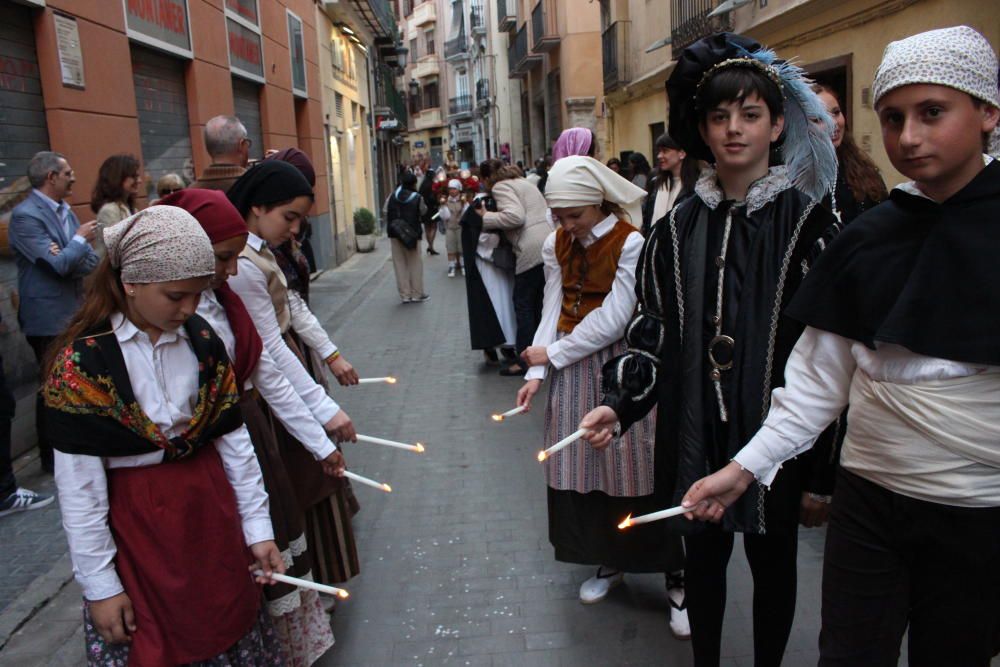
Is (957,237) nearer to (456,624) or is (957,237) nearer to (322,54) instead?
(456,624)

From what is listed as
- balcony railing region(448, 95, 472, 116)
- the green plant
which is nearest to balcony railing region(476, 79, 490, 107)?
balcony railing region(448, 95, 472, 116)

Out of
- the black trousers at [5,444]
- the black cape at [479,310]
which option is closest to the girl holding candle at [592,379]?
the black trousers at [5,444]

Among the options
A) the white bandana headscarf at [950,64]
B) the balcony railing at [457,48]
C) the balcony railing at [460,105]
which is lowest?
the white bandana headscarf at [950,64]

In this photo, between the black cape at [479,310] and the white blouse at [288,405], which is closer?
the white blouse at [288,405]

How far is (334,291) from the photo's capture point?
13695mm

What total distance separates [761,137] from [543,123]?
32.1 meters

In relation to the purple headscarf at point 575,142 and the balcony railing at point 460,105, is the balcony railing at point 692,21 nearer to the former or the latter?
the purple headscarf at point 575,142

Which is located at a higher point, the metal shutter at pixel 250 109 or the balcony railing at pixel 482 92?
the balcony railing at pixel 482 92

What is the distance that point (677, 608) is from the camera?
3.43 metres

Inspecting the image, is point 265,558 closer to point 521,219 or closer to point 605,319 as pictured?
point 605,319

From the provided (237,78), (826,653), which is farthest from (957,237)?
(237,78)

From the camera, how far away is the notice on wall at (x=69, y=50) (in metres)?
6.57

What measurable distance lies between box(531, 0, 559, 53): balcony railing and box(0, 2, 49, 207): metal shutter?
21.4 metres

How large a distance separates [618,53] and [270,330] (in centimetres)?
1793
